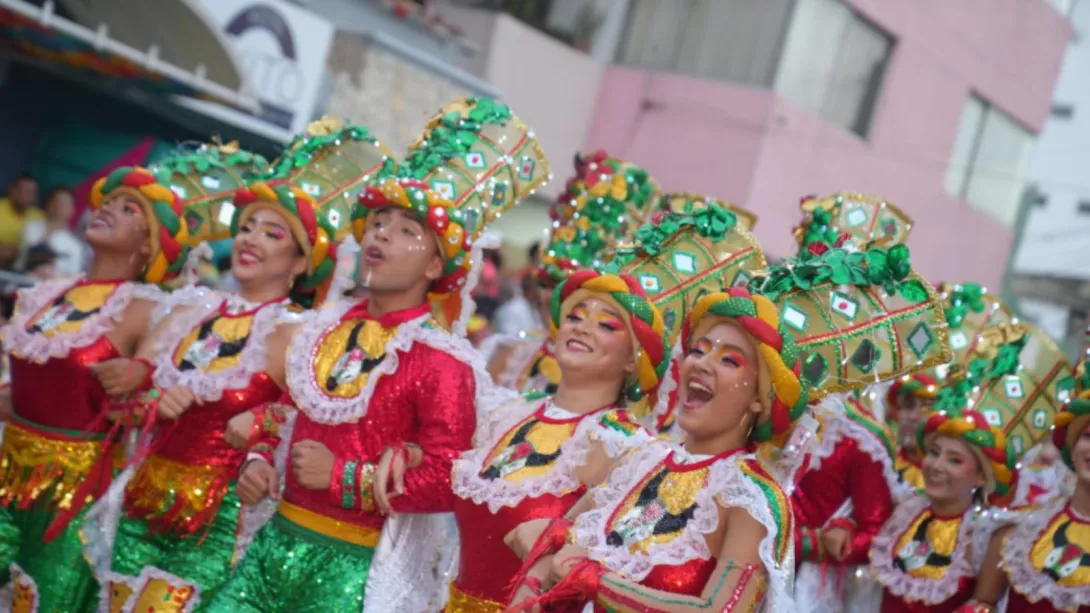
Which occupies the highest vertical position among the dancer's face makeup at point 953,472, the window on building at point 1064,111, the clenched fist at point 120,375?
the window on building at point 1064,111

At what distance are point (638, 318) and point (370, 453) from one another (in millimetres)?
987

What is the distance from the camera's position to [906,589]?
5.11 metres

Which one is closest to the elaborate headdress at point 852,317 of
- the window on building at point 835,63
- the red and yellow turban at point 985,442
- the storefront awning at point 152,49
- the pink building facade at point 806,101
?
the red and yellow turban at point 985,442

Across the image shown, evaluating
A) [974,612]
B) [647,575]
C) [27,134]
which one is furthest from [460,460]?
[27,134]

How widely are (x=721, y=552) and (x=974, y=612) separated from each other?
72.2 inches

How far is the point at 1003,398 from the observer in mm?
5258

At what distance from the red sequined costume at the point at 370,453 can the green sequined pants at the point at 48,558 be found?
937 millimetres

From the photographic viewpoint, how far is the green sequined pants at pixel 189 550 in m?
4.38

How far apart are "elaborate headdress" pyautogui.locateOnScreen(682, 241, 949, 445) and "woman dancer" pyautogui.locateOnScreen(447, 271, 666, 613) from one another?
1.08 feet

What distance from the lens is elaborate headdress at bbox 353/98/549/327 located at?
4.35 meters

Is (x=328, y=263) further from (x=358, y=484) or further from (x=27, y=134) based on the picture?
(x=27, y=134)

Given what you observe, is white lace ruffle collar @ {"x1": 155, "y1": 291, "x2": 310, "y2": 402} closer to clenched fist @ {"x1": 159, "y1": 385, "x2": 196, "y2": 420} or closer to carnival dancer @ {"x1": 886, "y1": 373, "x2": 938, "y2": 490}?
clenched fist @ {"x1": 159, "y1": 385, "x2": 196, "y2": 420}

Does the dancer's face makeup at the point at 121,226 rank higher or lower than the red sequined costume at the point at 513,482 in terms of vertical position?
higher

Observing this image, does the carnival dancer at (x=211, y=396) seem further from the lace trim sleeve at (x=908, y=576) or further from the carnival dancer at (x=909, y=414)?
the carnival dancer at (x=909, y=414)
